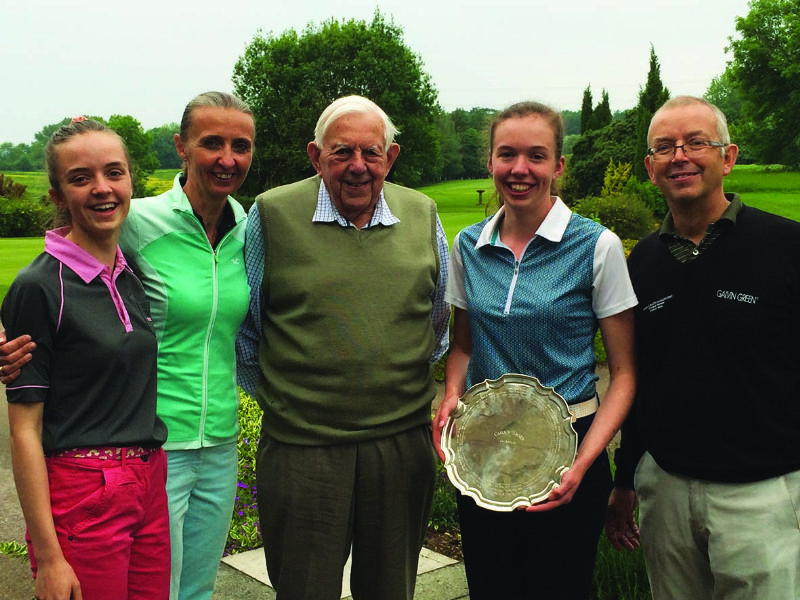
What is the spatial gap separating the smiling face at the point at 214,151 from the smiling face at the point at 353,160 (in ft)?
1.11

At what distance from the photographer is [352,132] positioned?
123 inches

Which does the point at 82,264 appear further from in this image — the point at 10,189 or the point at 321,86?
the point at 321,86

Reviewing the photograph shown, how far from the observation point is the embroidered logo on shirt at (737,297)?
2.87 m

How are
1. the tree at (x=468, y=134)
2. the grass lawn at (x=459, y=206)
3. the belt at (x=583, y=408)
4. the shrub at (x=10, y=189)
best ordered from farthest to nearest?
the tree at (x=468, y=134) → the grass lawn at (x=459, y=206) → the shrub at (x=10, y=189) → the belt at (x=583, y=408)

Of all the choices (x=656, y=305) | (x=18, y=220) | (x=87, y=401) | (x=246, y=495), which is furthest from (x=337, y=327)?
(x=18, y=220)

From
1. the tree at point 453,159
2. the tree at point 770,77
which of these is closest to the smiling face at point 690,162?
the tree at point 770,77

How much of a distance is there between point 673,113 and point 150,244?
201cm

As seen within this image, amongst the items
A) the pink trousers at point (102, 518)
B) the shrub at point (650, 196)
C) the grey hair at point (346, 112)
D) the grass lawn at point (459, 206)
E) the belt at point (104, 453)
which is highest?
the grey hair at point (346, 112)

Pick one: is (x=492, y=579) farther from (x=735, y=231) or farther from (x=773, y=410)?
(x=735, y=231)

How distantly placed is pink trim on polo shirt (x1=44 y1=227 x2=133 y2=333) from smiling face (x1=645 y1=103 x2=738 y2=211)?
6.53 feet

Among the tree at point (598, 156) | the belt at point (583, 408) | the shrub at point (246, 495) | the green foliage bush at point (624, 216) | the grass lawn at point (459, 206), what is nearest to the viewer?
the belt at point (583, 408)

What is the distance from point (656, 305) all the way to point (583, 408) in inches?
18.3

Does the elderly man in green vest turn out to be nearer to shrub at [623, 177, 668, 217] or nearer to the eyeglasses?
the eyeglasses

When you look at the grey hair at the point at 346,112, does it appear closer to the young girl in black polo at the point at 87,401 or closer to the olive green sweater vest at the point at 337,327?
the olive green sweater vest at the point at 337,327
